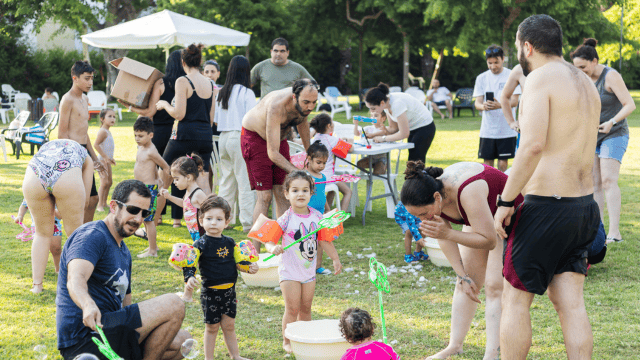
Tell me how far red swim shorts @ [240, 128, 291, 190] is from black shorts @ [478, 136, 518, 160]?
2.72 meters

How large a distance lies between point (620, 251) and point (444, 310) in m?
2.24

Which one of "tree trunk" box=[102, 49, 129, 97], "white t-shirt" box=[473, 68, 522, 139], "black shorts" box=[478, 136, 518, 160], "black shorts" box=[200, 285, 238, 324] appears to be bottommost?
"black shorts" box=[200, 285, 238, 324]

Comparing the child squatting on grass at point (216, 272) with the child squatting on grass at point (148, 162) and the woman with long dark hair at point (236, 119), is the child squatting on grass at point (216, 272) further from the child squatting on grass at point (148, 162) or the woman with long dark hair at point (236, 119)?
the woman with long dark hair at point (236, 119)

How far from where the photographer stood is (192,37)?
11.1m

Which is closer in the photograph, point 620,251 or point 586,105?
point 586,105

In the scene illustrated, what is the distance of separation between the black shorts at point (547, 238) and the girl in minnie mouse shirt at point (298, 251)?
45.6 inches

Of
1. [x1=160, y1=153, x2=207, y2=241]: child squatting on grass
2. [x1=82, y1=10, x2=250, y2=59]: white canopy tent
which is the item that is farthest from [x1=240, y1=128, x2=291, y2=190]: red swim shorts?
[x1=82, y1=10, x2=250, y2=59]: white canopy tent

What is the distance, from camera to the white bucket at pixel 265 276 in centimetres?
457

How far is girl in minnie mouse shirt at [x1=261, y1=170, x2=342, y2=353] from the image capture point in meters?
3.47

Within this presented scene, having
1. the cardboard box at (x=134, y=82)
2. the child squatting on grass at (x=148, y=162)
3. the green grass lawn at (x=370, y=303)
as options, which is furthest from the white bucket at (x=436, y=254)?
the cardboard box at (x=134, y=82)

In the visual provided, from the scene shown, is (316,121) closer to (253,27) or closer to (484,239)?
(484,239)

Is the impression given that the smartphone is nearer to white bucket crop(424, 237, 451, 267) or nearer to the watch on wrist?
white bucket crop(424, 237, 451, 267)

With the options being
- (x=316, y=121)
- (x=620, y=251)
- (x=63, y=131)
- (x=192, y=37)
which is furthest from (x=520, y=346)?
(x=192, y=37)

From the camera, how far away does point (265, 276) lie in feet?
15.1
